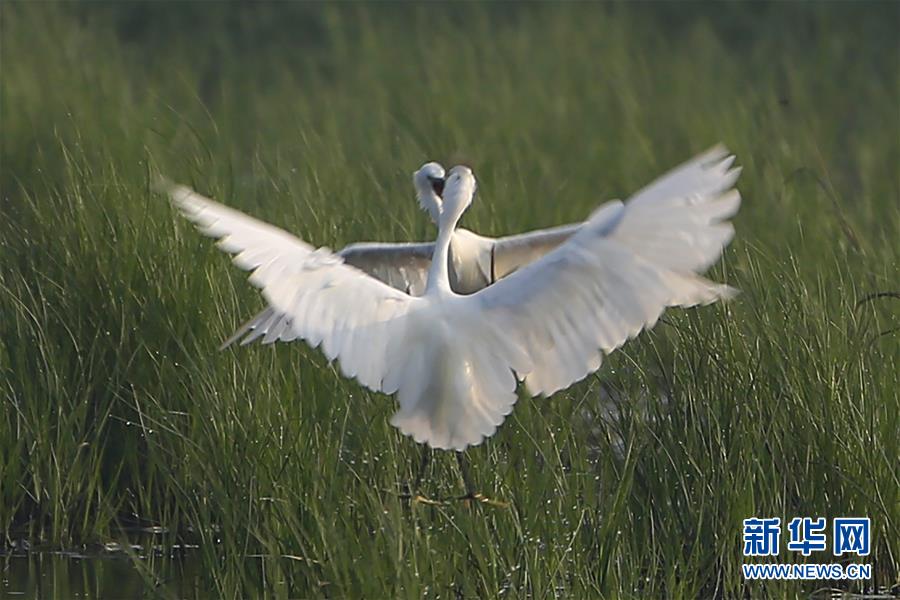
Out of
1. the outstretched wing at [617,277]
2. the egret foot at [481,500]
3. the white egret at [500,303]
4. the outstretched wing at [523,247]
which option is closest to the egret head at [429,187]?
the outstretched wing at [523,247]

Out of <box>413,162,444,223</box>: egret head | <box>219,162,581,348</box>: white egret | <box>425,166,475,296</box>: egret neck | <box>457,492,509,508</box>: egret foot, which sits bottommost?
<box>457,492,509,508</box>: egret foot

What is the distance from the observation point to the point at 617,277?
3656 mm

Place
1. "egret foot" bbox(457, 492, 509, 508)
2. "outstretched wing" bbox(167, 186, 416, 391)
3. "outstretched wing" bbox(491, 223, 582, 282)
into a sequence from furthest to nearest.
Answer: "outstretched wing" bbox(491, 223, 582, 282) < "egret foot" bbox(457, 492, 509, 508) < "outstretched wing" bbox(167, 186, 416, 391)

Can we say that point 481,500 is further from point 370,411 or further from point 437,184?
point 437,184

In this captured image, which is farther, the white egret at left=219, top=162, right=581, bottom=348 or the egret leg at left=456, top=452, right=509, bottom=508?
the white egret at left=219, top=162, right=581, bottom=348

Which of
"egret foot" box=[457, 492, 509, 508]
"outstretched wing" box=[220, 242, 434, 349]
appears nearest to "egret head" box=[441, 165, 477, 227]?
"outstretched wing" box=[220, 242, 434, 349]

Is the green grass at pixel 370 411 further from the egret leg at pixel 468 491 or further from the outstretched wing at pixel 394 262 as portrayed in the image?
the outstretched wing at pixel 394 262

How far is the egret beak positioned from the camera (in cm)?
520

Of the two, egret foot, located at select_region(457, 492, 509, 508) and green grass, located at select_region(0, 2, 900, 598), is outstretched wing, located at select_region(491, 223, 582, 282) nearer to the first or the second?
green grass, located at select_region(0, 2, 900, 598)

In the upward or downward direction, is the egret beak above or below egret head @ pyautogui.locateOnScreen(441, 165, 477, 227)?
above

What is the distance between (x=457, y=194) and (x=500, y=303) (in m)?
0.68

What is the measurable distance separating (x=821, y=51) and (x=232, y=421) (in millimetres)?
6557

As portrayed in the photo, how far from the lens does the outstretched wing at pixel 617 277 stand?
3.51 meters

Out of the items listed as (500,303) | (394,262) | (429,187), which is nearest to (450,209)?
(394,262)
